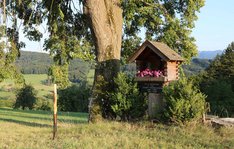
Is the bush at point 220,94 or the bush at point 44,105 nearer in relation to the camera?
the bush at point 220,94

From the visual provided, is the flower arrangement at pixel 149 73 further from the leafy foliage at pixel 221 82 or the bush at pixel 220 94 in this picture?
the bush at pixel 220 94

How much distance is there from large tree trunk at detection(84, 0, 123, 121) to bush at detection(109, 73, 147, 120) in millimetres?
977

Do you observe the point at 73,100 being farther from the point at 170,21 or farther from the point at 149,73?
the point at 149,73

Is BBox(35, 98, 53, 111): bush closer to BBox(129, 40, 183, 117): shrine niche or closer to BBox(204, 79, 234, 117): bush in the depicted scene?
BBox(204, 79, 234, 117): bush

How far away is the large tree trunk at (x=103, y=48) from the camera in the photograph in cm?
1508

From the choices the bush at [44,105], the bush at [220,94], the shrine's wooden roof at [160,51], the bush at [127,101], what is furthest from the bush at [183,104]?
the bush at [44,105]

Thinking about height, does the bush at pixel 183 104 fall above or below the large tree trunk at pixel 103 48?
below

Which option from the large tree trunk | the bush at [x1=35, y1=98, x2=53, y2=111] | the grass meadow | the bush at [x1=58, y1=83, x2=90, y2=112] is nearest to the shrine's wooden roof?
the large tree trunk

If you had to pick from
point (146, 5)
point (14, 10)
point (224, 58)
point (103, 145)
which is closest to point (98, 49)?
point (146, 5)

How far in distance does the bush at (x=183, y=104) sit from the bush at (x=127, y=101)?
1.43 meters

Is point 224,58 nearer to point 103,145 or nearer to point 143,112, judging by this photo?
point 143,112

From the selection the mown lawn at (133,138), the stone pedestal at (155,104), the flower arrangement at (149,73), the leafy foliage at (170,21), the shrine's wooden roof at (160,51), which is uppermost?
the leafy foliage at (170,21)

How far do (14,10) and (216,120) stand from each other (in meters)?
11.4

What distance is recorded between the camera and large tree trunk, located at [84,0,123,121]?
49.5 feet
